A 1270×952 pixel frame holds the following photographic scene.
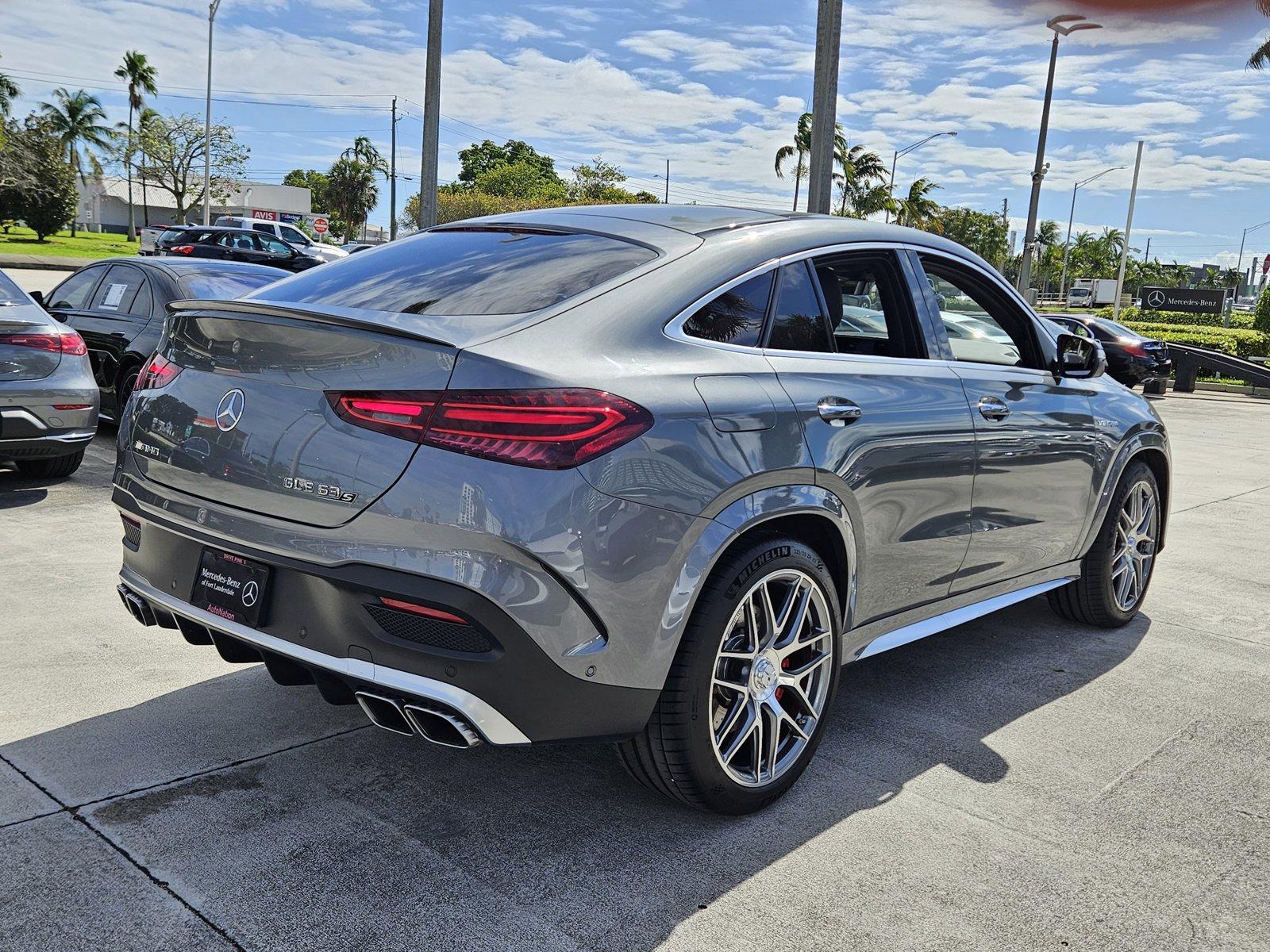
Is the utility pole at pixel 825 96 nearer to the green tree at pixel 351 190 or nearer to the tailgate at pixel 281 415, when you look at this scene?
the tailgate at pixel 281 415

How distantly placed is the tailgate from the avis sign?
50.9 metres

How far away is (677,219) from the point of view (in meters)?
3.59

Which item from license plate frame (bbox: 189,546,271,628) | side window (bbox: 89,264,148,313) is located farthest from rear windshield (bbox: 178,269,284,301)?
license plate frame (bbox: 189,546,271,628)

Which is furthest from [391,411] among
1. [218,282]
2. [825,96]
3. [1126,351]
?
[1126,351]

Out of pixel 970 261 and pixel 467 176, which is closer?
pixel 970 261

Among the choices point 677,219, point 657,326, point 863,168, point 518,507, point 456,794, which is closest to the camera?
point 518,507

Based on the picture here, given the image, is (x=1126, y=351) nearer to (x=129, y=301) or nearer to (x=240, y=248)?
(x=129, y=301)

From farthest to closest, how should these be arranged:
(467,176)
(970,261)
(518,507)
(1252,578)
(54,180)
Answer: (467,176) → (54,180) → (1252,578) → (970,261) → (518,507)

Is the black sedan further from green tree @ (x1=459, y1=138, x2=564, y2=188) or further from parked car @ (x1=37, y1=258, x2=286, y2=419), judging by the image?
green tree @ (x1=459, y1=138, x2=564, y2=188)

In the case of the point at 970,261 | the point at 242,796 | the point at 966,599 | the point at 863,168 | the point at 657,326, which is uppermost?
the point at 863,168

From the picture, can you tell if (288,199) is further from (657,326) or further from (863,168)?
(657,326)

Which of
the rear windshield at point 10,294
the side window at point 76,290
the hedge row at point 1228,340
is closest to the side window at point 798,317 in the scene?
the rear windshield at point 10,294

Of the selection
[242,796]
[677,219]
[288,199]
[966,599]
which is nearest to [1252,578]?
[966,599]

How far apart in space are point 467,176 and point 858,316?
128m
